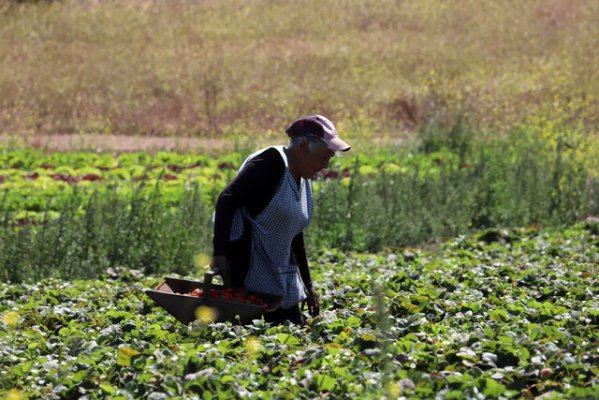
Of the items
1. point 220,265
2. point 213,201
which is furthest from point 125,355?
point 213,201

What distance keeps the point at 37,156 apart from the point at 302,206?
11362mm

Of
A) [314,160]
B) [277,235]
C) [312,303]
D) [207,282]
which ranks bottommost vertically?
[312,303]

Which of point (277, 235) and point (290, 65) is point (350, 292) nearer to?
point (277, 235)

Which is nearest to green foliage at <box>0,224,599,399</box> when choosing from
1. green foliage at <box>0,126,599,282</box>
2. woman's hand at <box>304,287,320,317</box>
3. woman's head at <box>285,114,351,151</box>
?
woman's hand at <box>304,287,320,317</box>

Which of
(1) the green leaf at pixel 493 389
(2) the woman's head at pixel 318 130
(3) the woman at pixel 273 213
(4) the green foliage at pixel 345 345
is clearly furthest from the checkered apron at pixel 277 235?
(1) the green leaf at pixel 493 389

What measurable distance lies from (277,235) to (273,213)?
14 centimetres

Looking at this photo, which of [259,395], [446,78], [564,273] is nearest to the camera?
[259,395]

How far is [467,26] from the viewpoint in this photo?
2948cm

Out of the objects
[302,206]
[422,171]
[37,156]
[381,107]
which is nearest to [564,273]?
[302,206]

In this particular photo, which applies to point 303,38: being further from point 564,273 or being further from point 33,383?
point 33,383

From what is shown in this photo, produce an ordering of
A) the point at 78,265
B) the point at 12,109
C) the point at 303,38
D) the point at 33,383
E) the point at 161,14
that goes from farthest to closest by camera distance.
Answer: the point at 161,14
the point at 303,38
the point at 12,109
the point at 78,265
the point at 33,383

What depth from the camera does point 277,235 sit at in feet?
20.1

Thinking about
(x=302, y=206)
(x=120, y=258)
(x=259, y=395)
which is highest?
(x=302, y=206)

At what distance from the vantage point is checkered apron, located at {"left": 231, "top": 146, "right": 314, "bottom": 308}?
19.9 feet
